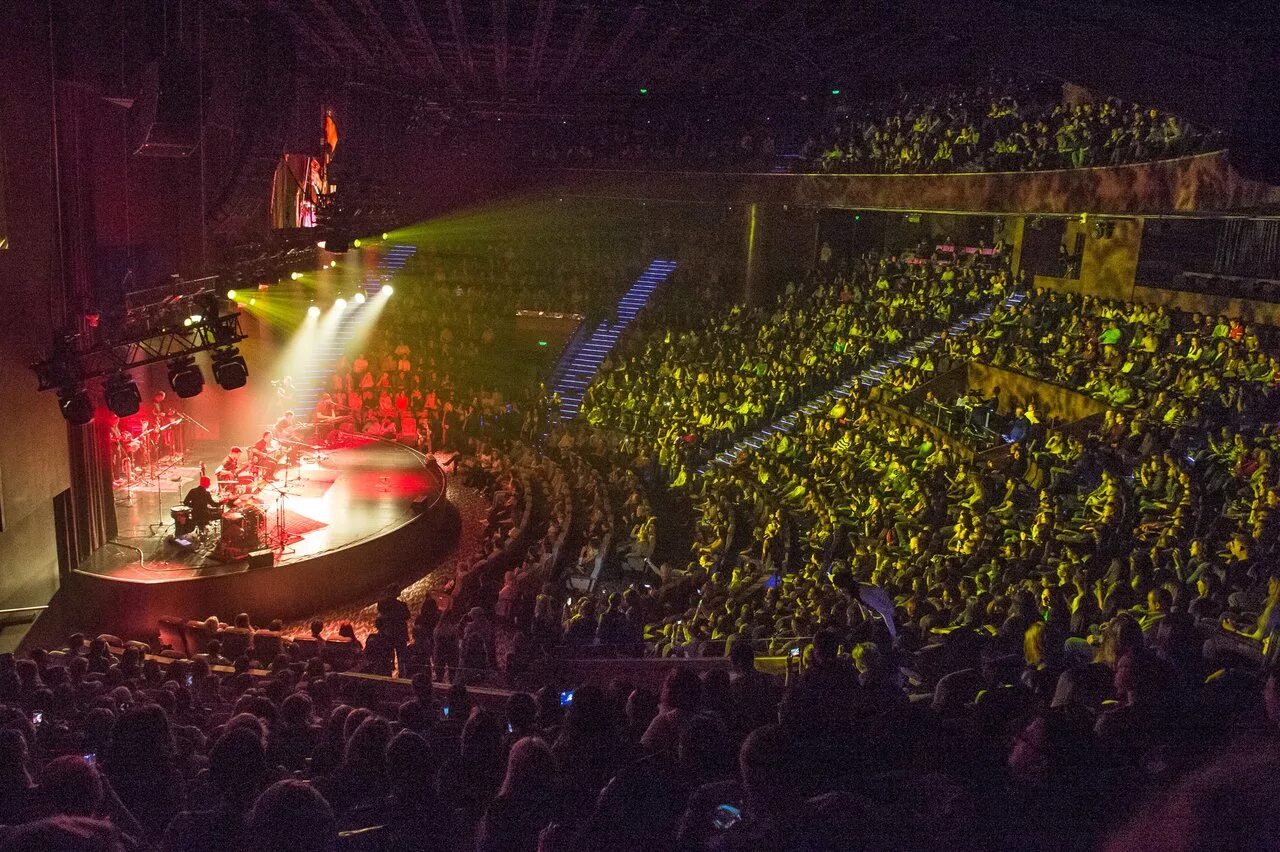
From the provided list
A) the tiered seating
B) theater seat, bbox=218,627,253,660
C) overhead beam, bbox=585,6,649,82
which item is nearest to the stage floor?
theater seat, bbox=218,627,253,660

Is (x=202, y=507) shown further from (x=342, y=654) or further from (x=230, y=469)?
(x=342, y=654)

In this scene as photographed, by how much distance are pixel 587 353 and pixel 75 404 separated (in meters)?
13.3

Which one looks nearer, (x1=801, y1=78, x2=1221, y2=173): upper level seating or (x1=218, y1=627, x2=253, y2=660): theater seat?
(x1=218, y1=627, x2=253, y2=660): theater seat

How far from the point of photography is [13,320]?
29.2ft

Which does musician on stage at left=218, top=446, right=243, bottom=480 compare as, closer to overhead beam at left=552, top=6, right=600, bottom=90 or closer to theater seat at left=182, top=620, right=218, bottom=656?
theater seat at left=182, top=620, right=218, bottom=656

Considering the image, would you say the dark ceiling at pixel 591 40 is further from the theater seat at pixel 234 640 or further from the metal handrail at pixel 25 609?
the metal handrail at pixel 25 609

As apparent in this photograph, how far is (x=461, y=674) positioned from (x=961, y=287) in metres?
14.2

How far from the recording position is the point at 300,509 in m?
13.3

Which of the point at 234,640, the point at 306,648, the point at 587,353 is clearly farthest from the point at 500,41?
the point at 587,353

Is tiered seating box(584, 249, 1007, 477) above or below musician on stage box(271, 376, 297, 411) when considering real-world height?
above

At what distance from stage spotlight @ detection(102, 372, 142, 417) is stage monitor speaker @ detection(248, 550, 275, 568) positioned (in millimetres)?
2286

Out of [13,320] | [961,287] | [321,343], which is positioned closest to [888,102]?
[961,287]

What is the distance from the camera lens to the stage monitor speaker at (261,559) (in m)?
10.8

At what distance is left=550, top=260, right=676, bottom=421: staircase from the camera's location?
2041cm
